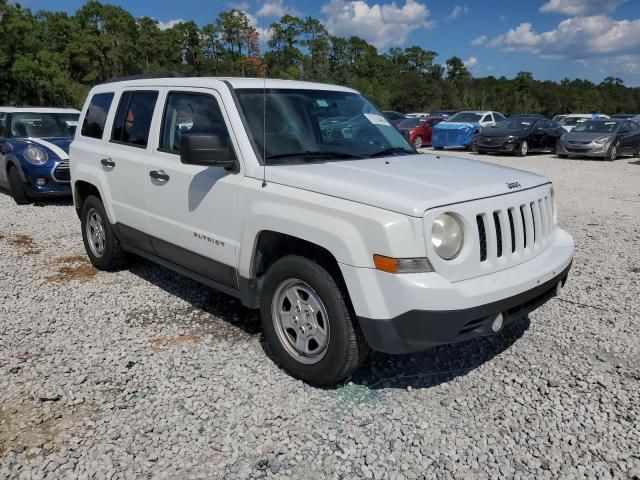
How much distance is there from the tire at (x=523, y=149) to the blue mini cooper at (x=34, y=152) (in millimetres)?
15135

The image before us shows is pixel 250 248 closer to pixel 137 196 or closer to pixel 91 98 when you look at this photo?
pixel 137 196

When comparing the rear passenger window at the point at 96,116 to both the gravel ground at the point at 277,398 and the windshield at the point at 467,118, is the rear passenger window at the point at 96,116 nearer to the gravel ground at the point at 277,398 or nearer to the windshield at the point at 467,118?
the gravel ground at the point at 277,398

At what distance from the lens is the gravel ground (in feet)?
8.95

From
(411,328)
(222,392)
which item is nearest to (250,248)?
(222,392)

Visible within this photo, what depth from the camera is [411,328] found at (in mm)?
2820

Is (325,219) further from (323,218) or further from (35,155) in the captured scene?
(35,155)

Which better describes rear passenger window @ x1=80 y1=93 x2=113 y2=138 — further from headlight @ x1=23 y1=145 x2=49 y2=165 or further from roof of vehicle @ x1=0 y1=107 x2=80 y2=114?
roof of vehicle @ x1=0 y1=107 x2=80 y2=114

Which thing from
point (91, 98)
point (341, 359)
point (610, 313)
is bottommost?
point (610, 313)

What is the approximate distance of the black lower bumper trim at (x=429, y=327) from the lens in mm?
2795

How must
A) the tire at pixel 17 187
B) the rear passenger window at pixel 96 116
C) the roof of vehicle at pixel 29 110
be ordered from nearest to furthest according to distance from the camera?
the rear passenger window at pixel 96 116 → the tire at pixel 17 187 → the roof of vehicle at pixel 29 110

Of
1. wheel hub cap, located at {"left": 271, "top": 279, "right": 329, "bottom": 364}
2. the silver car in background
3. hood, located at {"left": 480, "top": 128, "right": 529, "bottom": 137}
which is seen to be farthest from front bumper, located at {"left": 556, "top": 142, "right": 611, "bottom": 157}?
wheel hub cap, located at {"left": 271, "top": 279, "right": 329, "bottom": 364}

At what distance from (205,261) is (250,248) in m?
0.62

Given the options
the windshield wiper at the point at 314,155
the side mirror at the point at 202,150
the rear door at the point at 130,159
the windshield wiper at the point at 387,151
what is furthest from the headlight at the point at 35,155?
the windshield wiper at the point at 387,151

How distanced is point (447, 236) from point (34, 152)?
875cm
